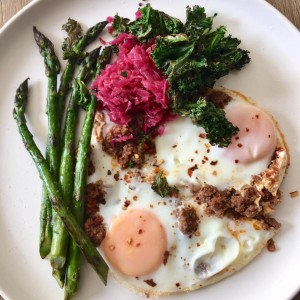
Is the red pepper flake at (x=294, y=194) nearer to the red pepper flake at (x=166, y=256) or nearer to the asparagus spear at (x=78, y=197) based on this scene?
the red pepper flake at (x=166, y=256)

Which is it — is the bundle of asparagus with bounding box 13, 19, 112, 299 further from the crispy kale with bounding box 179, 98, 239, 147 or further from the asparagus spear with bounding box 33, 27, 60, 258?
the crispy kale with bounding box 179, 98, 239, 147

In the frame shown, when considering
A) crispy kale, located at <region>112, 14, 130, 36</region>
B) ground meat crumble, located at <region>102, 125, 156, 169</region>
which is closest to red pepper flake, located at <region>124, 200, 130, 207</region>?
ground meat crumble, located at <region>102, 125, 156, 169</region>

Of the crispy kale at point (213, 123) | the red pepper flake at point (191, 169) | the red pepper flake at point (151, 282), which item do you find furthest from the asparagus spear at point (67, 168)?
the crispy kale at point (213, 123)

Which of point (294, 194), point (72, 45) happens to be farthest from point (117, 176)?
point (294, 194)

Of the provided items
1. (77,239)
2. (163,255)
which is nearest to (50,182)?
(77,239)

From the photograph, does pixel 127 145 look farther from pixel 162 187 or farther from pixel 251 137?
pixel 251 137

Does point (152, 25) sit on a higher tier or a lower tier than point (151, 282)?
higher
